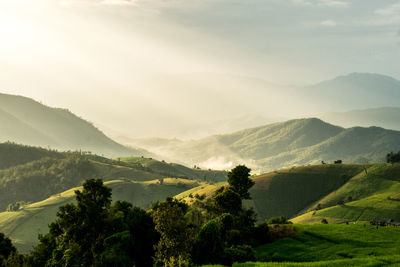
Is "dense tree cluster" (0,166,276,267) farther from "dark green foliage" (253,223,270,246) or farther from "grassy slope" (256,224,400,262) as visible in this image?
"grassy slope" (256,224,400,262)

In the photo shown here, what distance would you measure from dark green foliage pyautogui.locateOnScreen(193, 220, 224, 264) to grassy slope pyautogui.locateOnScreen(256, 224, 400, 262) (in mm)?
19538

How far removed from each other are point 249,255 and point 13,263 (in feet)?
164

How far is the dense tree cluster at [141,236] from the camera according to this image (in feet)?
231

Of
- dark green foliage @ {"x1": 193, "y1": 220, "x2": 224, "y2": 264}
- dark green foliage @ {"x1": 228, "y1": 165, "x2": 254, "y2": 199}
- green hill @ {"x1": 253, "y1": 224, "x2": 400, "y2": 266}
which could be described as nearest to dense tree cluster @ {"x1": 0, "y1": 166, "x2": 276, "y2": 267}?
dark green foliage @ {"x1": 193, "y1": 220, "x2": 224, "y2": 264}

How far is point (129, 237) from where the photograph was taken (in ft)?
276

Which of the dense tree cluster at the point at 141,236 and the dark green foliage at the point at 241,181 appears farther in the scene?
the dark green foliage at the point at 241,181

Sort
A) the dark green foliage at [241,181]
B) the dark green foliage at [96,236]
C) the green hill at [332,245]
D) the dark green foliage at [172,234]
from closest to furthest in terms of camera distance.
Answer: the dark green foliage at [172,234]
the dark green foliage at [96,236]
the green hill at [332,245]
the dark green foliage at [241,181]

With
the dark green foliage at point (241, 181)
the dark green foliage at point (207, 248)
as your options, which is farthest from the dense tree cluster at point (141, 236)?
the dark green foliage at point (241, 181)

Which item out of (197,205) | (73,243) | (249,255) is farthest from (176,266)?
(197,205)

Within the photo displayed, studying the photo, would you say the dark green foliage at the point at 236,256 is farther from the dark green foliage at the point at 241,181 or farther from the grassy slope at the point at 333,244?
the dark green foliage at the point at 241,181

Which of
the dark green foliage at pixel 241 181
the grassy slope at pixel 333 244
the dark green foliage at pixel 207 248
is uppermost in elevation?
the dark green foliage at pixel 241 181

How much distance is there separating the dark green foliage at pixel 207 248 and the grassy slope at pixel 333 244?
19538mm

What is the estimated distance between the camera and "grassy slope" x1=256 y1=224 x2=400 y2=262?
8650 cm

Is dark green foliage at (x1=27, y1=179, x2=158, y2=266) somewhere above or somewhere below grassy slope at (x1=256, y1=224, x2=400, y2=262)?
above
